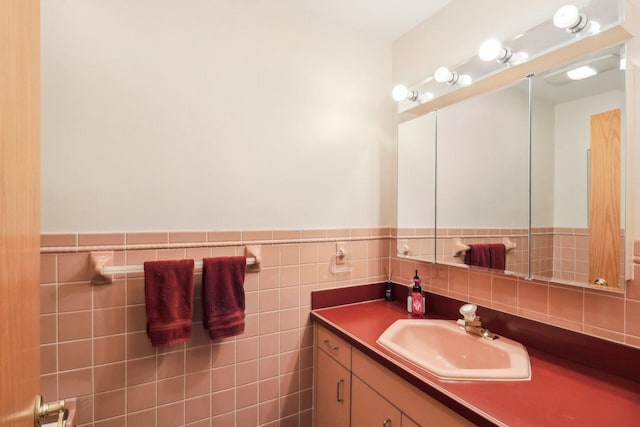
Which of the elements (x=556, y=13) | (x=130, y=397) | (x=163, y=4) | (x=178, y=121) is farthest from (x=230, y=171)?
(x=556, y=13)

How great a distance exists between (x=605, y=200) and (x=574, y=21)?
0.63m

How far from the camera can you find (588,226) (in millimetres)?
1068

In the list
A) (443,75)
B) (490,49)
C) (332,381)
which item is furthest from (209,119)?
(332,381)

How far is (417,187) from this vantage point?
177cm

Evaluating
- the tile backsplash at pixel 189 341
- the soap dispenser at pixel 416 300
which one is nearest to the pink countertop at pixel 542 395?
the soap dispenser at pixel 416 300

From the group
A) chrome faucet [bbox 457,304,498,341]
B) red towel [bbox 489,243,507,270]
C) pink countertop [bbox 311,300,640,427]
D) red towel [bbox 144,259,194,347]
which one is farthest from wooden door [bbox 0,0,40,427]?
red towel [bbox 489,243,507,270]

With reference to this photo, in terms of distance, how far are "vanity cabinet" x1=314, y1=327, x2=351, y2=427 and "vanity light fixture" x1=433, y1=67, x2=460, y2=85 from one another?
1354mm

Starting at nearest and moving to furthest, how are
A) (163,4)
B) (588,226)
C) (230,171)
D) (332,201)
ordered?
(588,226)
(163,4)
(230,171)
(332,201)

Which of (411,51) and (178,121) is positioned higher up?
(411,51)

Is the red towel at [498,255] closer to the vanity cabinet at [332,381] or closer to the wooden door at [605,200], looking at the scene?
the wooden door at [605,200]

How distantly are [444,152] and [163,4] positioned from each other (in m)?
1.48

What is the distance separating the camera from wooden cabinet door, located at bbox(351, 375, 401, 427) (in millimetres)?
1105

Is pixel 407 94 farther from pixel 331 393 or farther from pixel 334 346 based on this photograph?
pixel 331 393

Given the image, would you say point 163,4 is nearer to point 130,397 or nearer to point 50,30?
point 50,30
